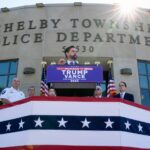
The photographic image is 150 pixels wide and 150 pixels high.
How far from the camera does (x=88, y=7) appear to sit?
15.2m

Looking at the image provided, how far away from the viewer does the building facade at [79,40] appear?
1393cm

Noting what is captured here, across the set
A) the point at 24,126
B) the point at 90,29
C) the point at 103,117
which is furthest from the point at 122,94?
the point at 90,29

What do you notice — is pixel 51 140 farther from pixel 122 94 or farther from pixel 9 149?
pixel 122 94

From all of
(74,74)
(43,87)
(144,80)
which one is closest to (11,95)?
(74,74)

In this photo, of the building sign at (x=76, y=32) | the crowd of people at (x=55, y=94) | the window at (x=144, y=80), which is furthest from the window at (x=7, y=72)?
the window at (x=144, y=80)

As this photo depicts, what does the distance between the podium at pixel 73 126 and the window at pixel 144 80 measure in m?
5.42

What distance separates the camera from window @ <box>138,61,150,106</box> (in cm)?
1377

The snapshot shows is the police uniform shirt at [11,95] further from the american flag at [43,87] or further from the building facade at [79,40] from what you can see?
the building facade at [79,40]

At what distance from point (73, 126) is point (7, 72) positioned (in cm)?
704

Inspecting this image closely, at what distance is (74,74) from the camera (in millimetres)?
9008

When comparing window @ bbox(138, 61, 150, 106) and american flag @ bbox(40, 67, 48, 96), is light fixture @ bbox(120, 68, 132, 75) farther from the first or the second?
american flag @ bbox(40, 67, 48, 96)

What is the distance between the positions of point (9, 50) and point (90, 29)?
11.1 feet

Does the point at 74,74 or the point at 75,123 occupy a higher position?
the point at 74,74

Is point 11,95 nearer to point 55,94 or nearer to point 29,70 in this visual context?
→ point 55,94
